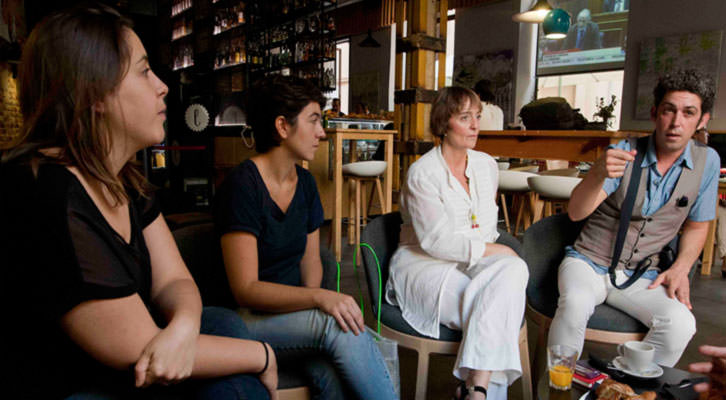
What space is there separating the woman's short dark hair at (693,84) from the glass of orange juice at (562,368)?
45.5 inches

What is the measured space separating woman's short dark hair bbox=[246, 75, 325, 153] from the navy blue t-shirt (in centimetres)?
13

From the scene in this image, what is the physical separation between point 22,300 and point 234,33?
796 cm

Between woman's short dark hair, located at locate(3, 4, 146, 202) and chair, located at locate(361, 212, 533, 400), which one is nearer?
woman's short dark hair, located at locate(3, 4, 146, 202)

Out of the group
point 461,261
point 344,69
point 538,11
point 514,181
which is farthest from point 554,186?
point 344,69

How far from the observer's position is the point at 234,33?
26.4 feet

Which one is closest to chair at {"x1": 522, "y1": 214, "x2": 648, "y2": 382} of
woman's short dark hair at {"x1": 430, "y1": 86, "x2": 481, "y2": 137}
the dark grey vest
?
the dark grey vest

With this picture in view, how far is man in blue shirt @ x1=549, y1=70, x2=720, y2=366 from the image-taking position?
5.66 feet

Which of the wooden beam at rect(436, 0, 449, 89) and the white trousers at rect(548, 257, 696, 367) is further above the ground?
the wooden beam at rect(436, 0, 449, 89)

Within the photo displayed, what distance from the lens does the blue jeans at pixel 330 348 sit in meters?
1.27

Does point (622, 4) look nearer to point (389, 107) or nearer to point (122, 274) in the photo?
point (389, 107)

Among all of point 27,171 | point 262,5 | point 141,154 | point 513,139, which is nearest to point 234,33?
point 262,5

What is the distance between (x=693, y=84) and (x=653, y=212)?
1.62ft

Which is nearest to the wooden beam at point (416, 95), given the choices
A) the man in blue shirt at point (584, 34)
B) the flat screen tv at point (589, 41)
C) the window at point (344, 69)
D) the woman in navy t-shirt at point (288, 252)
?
the woman in navy t-shirt at point (288, 252)

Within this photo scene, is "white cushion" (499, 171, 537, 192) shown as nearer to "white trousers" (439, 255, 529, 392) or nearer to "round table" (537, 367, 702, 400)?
"white trousers" (439, 255, 529, 392)
